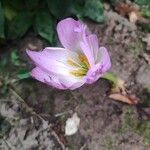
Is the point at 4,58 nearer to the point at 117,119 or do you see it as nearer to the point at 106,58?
the point at 117,119

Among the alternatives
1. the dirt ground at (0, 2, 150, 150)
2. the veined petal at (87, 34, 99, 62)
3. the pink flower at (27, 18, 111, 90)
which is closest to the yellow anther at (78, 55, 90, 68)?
the pink flower at (27, 18, 111, 90)

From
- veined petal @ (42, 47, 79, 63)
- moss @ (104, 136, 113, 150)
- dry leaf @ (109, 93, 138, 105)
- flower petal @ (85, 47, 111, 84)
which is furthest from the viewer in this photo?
dry leaf @ (109, 93, 138, 105)

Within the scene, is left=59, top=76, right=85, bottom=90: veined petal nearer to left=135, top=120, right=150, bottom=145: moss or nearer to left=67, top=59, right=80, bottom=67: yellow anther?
left=67, top=59, right=80, bottom=67: yellow anther

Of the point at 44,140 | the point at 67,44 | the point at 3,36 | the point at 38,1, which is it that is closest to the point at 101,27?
the point at 38,1

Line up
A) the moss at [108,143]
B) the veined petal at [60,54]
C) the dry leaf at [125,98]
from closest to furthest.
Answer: the veined petal at [60,54]
the moss at [108,143]
the dry leaf at [125,98]

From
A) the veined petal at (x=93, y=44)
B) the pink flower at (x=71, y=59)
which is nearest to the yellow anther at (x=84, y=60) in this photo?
the pink flower at (x=71, y=59)

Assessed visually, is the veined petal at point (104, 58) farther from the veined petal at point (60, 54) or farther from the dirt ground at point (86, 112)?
the dirt ground at point (86, 112)

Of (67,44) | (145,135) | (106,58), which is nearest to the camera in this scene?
(106,58)
